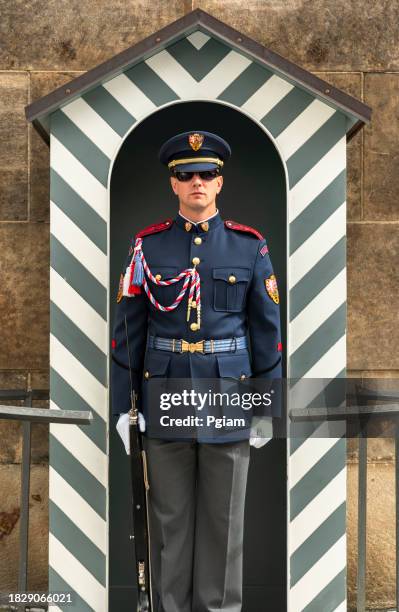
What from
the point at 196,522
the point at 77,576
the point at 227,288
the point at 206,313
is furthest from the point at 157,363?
the point at 77,576

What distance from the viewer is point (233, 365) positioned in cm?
351

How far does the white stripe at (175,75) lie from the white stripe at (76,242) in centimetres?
Answer: 64

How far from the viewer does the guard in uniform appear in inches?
138

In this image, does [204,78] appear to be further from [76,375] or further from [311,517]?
[311,517]

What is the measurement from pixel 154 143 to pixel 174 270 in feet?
2.88

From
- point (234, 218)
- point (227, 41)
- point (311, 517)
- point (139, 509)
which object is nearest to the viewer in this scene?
point (139, 509)

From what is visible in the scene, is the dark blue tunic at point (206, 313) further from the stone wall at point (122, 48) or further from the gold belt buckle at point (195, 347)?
the stone wall at point (122, 48)

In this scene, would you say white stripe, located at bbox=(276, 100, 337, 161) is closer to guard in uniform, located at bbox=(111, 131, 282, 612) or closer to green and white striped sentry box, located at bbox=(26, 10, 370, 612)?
green and white striped sentry box, located at bbox=(26, 10, 370, 612)

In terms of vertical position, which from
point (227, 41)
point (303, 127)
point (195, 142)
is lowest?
point (195, 142)

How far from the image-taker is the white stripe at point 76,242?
3.71 meters

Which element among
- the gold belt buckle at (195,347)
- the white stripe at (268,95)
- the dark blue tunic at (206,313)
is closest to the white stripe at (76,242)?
the dark blue tunic at (206,313)

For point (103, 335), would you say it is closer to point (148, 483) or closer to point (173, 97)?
point (148, 483)

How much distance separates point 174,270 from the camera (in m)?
3.54

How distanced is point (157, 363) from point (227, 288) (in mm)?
373
